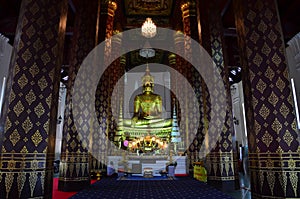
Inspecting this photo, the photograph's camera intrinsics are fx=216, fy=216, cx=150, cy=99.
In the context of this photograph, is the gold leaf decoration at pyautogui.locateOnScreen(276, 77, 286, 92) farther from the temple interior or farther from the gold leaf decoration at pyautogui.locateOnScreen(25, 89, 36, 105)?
the gold leaf decoration at pyautogui.locateOnScreen(25, 89, 36, 105)

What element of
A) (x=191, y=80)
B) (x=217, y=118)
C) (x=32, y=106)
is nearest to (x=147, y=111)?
(x=191, y=80)

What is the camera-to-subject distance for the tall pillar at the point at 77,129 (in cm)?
464

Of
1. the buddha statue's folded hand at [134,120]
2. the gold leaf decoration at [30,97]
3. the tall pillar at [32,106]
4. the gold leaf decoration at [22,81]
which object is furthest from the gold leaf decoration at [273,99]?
the buddha statue's folded hand at [134,120]

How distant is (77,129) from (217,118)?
3323 mm

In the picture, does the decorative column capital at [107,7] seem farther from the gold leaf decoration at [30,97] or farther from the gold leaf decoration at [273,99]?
the gold leaf decoration at [273,99]

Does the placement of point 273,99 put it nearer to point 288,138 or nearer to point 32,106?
point 288,138

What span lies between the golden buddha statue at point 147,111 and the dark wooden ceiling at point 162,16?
4.41 m

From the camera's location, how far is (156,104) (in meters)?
14.2

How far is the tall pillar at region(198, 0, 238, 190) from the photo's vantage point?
479 centimetres

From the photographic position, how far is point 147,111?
14.1 meters

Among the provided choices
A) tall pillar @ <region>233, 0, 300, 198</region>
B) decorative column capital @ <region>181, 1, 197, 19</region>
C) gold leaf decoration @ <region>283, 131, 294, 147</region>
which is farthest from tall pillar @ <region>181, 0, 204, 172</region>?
gold leaf decoration @ <region>283, 131, 294, 147</region>

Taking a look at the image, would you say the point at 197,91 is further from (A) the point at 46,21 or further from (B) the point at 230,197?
(A) the point at 46,21

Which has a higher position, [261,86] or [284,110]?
[261,86]

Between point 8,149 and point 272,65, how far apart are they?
3642mm
